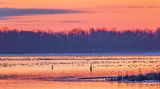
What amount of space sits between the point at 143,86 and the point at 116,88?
2113 mm

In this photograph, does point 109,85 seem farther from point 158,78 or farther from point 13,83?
point 13,83

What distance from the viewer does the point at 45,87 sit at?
178 feet

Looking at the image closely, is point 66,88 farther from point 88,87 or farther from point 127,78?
point 127,78

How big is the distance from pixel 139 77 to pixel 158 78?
5.72 feet

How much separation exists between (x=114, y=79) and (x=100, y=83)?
2847 mm

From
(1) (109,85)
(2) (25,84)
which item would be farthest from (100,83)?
(2) (25,84)

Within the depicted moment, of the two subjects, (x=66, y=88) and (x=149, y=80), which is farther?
(x=149, y=80)

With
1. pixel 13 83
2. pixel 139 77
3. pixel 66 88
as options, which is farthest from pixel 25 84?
pixel 139 77

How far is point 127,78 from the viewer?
2323 inches

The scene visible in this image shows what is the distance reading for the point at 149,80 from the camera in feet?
188

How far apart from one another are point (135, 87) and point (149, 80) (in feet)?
14.6

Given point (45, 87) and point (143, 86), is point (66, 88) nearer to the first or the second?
point (45, 87)

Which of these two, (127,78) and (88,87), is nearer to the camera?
(88,87)

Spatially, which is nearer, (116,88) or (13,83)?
(116,88)
